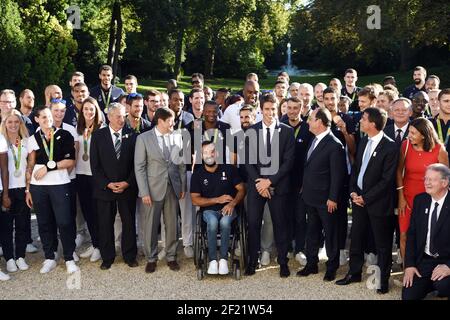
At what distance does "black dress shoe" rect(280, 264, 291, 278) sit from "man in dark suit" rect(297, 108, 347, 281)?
0.12 metres

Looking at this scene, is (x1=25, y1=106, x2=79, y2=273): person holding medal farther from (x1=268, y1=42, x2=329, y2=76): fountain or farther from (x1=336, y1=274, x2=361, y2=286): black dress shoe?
(x1=268, y1=42, x2=329, y2=76): fountain

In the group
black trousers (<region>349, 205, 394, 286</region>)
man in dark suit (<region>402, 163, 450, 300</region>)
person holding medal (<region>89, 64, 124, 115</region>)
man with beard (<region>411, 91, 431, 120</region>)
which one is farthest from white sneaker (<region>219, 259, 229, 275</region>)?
person holding medal (<region>89, 64, 124, 115</region>)

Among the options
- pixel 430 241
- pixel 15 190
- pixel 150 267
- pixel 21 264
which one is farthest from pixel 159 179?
pixel 430 241

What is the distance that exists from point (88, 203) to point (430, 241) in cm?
413

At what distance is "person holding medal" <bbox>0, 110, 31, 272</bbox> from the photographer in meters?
6.58

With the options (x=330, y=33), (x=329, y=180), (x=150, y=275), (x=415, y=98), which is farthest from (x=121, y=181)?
(x=330, y=33)

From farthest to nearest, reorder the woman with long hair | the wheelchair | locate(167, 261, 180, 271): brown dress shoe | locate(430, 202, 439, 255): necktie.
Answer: locate(167, 261, 180, 271): brown dress shoe, the wheelchair, the woman with long hair, locate(430, 202, 439, 255): necktie

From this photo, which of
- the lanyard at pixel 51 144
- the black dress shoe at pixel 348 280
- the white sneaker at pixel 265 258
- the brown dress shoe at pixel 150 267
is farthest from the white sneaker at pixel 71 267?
the black dress shoe at pixel 348 280

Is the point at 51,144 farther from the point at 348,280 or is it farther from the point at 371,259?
the point at 371,259

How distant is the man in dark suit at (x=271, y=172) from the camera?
6.31 meters

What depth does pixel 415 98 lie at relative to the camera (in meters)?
7.20

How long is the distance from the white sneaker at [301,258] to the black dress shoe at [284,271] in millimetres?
412

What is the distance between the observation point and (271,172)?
250 inches
